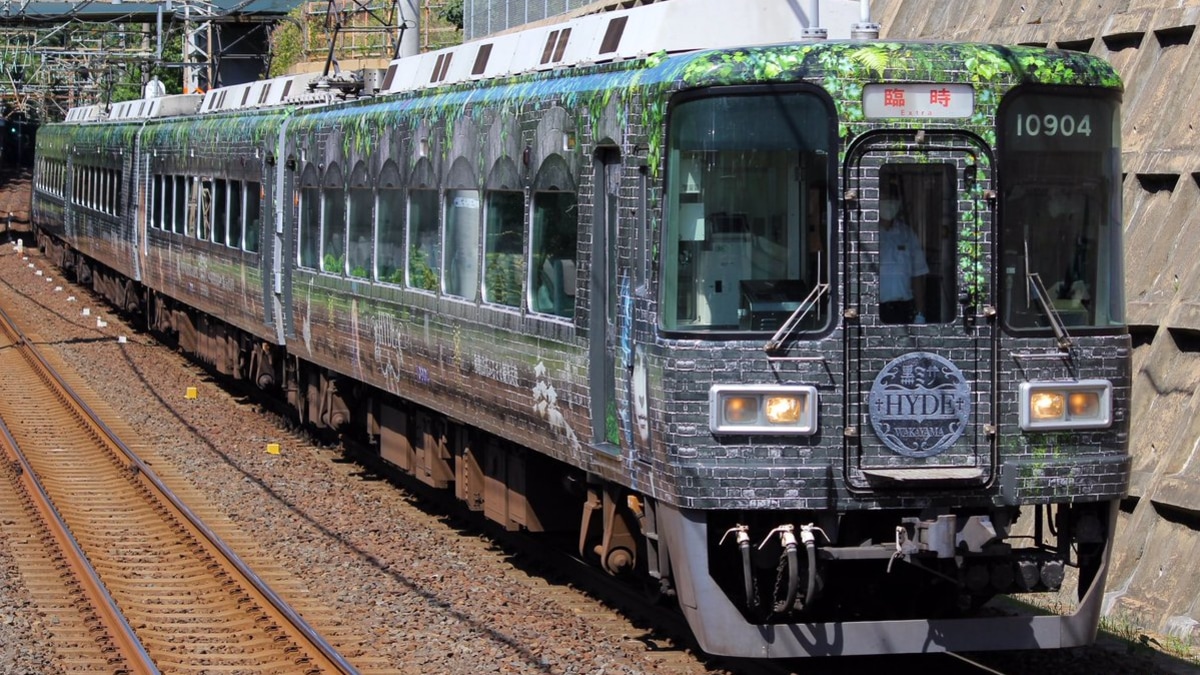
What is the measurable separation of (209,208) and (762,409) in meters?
12.9

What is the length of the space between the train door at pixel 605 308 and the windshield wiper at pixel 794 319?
0.93 meters

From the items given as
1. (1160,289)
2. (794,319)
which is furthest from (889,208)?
(1160,289)

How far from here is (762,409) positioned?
7.21 metres

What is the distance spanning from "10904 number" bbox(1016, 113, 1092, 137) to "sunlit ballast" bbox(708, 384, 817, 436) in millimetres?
1424

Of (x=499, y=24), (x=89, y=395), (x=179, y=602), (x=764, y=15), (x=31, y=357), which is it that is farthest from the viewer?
(x=499, y=24)

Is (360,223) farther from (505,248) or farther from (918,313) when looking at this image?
(918,313)

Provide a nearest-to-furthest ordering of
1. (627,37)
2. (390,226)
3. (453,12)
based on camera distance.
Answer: (627,37) → (390,226) → (453,12)

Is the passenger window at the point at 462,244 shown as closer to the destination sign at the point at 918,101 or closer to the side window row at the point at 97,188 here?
the destination sign at the point at 918,101

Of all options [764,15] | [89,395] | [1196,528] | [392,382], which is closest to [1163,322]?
[1196,528]

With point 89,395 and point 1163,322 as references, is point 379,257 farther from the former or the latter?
point 89,395

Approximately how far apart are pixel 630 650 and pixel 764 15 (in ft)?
10.1

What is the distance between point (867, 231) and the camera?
7238mm

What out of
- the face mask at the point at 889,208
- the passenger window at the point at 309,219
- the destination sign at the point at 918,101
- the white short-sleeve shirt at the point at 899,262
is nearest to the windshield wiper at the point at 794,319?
the white short-sleeve shirt at the point at 899,262

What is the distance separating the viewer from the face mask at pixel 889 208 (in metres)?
7.26
